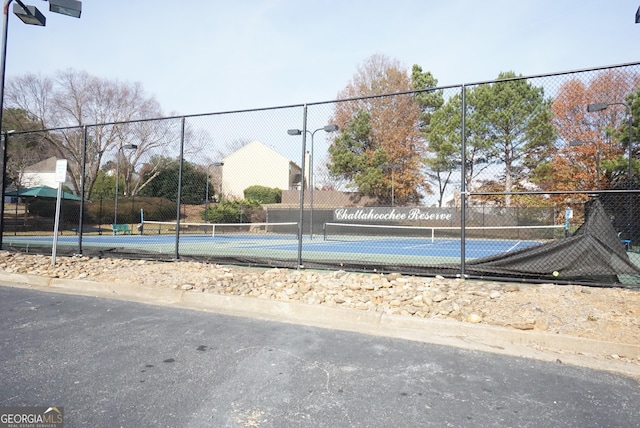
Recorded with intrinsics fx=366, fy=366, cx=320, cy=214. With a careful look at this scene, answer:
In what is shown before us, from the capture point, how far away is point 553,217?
12305 mm

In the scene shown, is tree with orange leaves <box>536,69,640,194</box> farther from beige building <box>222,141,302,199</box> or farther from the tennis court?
beige building <box>222,141,302,199</box>

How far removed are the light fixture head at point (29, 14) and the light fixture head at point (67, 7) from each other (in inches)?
37.7

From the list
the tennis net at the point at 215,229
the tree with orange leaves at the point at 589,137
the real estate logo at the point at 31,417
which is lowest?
the real estate logo at the point at 31,417

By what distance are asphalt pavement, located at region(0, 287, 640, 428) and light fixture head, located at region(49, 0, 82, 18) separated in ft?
22.4

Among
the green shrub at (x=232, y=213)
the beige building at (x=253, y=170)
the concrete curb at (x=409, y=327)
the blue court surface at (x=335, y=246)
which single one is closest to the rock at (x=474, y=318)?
the concrete curb at (x=409, y=327)

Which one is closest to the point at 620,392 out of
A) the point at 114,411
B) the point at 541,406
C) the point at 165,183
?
the point at 541,406

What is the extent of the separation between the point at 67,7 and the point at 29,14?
53.9 inches

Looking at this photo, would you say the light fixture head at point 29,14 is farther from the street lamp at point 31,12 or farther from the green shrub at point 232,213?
the green shrub at point 232,213

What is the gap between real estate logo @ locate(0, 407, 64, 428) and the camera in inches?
89.0

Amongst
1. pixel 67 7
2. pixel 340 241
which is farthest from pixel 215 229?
pixel 67 7

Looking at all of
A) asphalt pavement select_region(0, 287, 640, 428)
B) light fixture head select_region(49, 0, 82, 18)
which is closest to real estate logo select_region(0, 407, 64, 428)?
asphalt pavement select_region(0, 287, 640, 428)

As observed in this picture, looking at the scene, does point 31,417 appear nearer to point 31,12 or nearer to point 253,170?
point 31,12

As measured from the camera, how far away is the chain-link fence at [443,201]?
5867mm

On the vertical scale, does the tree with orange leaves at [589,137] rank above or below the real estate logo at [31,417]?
above
